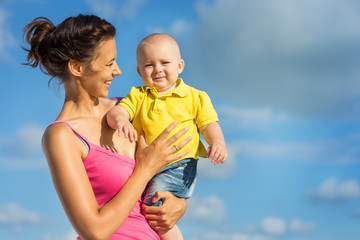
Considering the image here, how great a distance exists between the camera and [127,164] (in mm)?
3539

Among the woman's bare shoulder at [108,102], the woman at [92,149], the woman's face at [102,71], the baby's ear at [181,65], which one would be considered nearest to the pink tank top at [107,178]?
the woman at [92,149]

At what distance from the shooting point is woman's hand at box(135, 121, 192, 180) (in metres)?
3.40

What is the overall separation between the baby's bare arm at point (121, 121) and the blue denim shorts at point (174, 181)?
0.45 meters

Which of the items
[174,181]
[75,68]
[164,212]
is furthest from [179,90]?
[164,212]

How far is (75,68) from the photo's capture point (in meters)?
3.60

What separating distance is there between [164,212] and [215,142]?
717 millimetres

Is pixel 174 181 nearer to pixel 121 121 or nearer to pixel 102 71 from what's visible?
pixel 121 121

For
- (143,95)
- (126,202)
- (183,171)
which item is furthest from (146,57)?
(126,202)

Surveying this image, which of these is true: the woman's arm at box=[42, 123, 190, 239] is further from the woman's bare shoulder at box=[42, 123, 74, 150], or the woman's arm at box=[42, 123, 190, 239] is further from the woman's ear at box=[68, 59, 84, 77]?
the woman's ear at box=[68, 59, 84, 77]

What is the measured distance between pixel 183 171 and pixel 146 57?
101cm

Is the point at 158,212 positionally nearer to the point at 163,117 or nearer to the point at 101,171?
the point at 101,171

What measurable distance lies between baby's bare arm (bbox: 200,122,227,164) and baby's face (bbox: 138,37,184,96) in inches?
19.9

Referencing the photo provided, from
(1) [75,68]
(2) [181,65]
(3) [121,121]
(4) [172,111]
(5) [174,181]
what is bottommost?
(5) [174,181]

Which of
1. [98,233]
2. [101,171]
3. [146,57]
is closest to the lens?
[98,233]
